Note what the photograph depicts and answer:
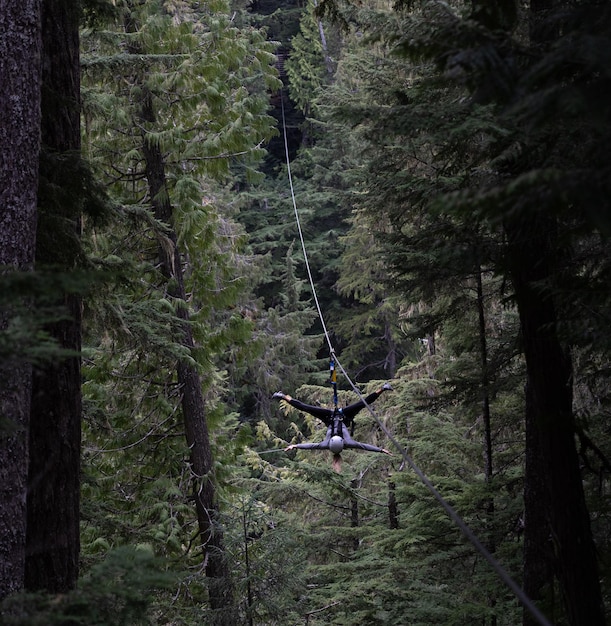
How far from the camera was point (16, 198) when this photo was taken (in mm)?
3447

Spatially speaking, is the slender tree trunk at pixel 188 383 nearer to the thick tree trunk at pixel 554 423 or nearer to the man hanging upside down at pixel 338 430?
the man hanging upside down at pixel 338 430

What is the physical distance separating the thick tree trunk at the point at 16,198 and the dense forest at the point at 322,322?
1 centimetres

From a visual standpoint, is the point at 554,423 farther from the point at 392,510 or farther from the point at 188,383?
the point at 392,510

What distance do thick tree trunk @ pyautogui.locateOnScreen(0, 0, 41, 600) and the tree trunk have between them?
53 centimetres

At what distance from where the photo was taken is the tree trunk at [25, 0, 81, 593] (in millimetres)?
4141

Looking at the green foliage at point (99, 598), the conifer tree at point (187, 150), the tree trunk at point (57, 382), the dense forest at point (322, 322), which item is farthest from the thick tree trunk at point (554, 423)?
the conifer tree at point (187, 150)

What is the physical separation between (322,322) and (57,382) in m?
4.67

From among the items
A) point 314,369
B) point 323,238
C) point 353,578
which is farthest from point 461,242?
point 323,238

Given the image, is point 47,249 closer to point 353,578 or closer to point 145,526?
point 145,526

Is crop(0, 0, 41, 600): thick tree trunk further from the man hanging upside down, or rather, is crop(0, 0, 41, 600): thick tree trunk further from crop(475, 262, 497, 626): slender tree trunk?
the man hanging upside down

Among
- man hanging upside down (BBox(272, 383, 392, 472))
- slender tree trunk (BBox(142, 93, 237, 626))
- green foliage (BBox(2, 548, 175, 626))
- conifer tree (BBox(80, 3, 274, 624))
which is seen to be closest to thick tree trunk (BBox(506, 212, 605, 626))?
green foliage (BBox(2, 548, 175, 626))

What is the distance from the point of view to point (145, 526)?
8172 millimetres

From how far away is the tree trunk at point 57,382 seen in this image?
13.6ft

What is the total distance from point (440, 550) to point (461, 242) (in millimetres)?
4568
